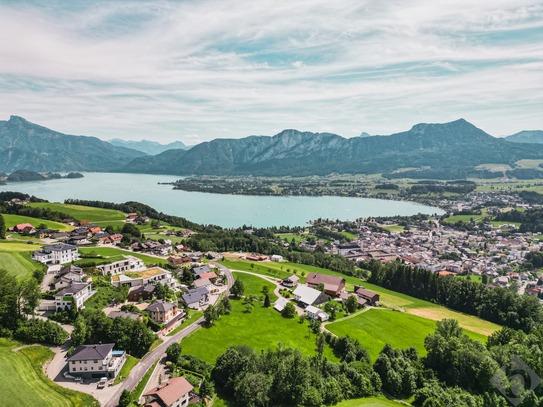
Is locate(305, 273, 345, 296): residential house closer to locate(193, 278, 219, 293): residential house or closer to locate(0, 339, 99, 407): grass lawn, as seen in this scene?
locate(193, 278, 219, 293): residential house

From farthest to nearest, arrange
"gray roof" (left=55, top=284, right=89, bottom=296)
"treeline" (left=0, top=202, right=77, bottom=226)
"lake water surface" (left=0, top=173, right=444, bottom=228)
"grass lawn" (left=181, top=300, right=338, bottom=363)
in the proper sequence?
1. "lake water surface" (left=0, top=173, right=444, bottom=228)
2. "treeline" (left=0, top=202, right=77, bottom=226)
3. "gray roof" (left=55, top=284, right=89, bottom=296)
4. "grass lawn" (left=181, top=300, right=338, bottom=363)

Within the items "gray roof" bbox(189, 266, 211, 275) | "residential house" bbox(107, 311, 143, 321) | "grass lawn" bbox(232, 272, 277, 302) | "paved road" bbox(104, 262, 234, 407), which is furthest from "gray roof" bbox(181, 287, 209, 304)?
"grass lawn" bbox(232, 272, 277, 302)

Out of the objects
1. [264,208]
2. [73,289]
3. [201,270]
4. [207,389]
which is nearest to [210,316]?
[207,389]

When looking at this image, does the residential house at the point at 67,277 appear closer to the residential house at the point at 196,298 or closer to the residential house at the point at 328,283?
the residential house at the point at 196,298

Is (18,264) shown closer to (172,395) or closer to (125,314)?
(125,314)

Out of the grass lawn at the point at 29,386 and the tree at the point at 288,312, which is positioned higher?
the grass lawn at the point at 29,386

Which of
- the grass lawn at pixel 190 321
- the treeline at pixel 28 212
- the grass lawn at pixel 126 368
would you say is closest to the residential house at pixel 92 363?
the grass lawn at pixel 126 368

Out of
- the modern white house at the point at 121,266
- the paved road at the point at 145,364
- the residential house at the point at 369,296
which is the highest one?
the modern white house at the point at 121,266
